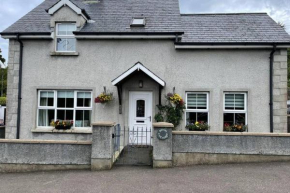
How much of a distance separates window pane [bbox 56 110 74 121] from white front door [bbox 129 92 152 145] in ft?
8.16

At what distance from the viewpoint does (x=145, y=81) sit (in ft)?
31.1

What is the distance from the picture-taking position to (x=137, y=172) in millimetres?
6172

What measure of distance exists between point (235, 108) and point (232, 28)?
3.56 metres

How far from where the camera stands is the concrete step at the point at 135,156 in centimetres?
702

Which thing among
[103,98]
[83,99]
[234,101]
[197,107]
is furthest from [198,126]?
[83,99]

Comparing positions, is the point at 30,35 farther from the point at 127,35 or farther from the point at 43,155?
the point at 43,155

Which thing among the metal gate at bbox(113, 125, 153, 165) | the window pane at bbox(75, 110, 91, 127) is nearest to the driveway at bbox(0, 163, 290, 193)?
the metal gate at bbox(113, 125, 153, 165)

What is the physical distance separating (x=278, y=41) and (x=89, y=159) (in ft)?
26.7

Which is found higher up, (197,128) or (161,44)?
(161,44)

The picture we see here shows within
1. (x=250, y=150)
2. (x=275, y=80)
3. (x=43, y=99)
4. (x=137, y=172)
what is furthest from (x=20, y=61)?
(x=275, y=80)

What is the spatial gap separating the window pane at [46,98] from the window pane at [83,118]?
123 centimetres

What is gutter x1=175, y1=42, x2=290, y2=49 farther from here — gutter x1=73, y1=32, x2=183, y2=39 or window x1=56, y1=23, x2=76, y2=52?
window x1=56, y1=23, x2=76, y2=52

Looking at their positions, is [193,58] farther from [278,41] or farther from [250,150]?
[250,150]

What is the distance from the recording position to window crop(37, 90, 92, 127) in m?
9.63
